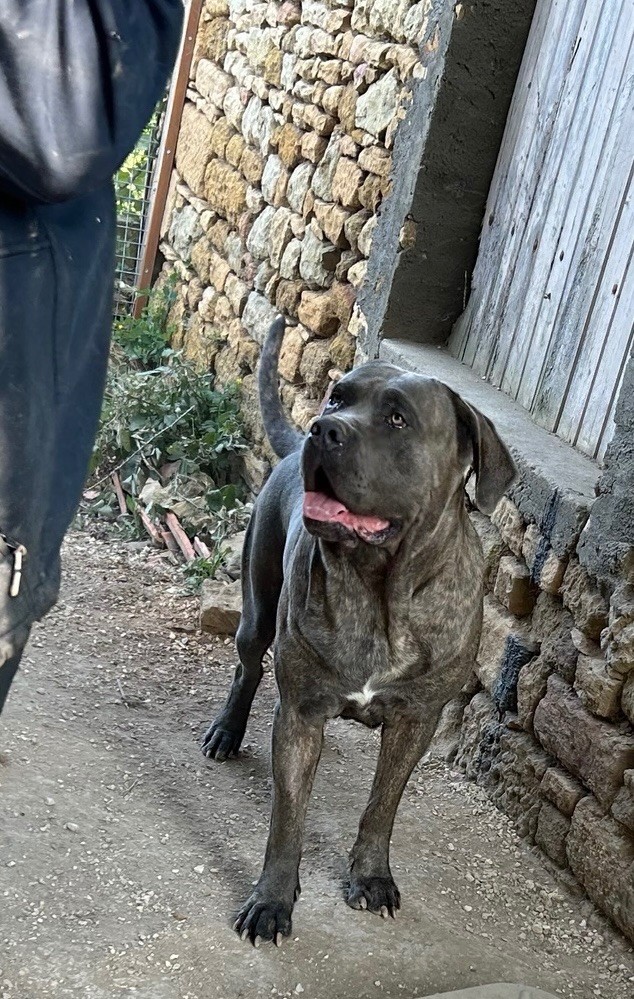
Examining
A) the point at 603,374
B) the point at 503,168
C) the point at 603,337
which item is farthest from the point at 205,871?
the point at 503,168

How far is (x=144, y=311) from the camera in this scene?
7523 mm

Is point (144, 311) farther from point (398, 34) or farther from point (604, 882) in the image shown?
point (604, 882)

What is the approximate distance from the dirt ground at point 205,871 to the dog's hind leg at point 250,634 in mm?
94

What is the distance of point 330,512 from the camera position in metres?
2.50

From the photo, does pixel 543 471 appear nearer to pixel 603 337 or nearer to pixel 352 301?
pixel 603 337

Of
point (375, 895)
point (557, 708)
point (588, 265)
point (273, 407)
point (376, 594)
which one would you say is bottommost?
point (375, 895)

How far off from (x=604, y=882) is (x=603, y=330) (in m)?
1.69

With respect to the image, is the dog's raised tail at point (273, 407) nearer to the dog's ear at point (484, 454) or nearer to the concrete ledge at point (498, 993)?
the dog's ear at point (484, 454)

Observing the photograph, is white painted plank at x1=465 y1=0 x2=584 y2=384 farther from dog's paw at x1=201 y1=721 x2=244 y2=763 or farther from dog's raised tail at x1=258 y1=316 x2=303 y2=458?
dog's paw at x1=201 y1=721 x2=244 y2=763

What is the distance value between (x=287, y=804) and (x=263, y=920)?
0.28 meters

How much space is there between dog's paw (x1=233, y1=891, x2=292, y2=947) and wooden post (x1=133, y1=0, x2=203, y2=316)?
5.53 metres

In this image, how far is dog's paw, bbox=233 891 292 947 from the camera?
2701 mm

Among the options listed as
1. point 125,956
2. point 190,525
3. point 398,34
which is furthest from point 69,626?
point 398,34

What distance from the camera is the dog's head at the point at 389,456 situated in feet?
8.07
